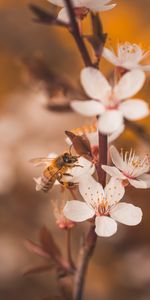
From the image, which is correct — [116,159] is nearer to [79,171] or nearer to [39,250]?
[79,171]

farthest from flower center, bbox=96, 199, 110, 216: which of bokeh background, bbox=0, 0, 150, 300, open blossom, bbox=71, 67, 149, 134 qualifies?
bokeh background, bbox=0, 0, 150, 300

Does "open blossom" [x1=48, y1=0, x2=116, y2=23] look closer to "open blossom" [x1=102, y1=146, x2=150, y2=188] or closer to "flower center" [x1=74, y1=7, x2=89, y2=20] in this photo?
"flower center" [x1=74, y1=7, x2=89, y2=20]

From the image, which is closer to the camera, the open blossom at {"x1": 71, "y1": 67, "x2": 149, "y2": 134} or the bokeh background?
the open blossom at {"x1": 71, "y1": 67, "x2": 149, "y2": 134}

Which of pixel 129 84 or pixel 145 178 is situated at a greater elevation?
pixel 129 84

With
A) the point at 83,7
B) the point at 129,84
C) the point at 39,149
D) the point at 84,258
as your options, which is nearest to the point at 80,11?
the point at 83,7

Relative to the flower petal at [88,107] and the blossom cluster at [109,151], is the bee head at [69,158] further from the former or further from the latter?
the flower petal at [88,107]

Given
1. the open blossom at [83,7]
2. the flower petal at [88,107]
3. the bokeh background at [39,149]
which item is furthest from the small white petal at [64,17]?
the bokeh background at [39,149]
